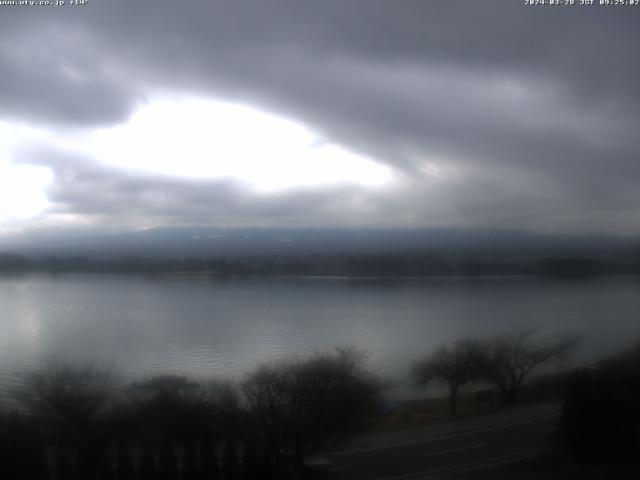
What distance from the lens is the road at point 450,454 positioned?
3752 millimetres

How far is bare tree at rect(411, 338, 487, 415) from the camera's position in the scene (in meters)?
4.31

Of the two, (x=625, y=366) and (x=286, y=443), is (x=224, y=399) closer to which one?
(x=286, y=443)

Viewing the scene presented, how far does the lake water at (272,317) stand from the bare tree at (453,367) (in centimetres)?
11

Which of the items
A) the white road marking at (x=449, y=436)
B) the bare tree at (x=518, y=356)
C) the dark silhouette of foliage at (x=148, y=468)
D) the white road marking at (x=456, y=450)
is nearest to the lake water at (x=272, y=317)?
the bare tree at (x=518, y=356)

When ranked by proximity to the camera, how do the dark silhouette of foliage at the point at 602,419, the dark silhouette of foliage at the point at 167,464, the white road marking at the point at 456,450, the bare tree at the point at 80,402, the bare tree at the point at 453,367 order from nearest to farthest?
the dark silhouette of foliage at the point at 167,464 < the bare tree at the point at 80,402 < the white road marking at the point at 456,450 < the dark silhouette of foliage at the point at 602,419 < the bare tree at the point at 453,367

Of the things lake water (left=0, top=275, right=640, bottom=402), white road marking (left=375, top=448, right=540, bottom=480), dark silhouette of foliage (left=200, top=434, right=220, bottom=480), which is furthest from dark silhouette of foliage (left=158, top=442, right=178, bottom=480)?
white road marking (left=375, top=448, right=540, bottom=480)

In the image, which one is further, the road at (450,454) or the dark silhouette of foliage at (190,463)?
the road at (450,454)

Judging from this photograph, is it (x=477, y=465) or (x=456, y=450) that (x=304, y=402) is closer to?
(x=456, y=450)

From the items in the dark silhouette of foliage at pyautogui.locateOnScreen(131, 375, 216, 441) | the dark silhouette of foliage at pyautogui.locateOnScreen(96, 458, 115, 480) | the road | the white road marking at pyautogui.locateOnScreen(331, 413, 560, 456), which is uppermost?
the dark silhouette of foliage at pyautogui.locateOnScreen(131, 375, 216, 441)

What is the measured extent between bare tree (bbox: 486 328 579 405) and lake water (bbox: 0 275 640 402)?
104mm

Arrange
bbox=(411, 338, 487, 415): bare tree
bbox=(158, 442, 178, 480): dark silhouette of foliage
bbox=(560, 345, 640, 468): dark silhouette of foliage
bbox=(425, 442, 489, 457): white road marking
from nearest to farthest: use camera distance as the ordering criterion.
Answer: bbox=(158, 442, 178, 480): dark silhouette of foliage → bbox=(425, 442, 489, 457): white road marking → bbox=(560, 345, 640, 468): dark silhouette of foliage → bbox=(411, 338, 487, 415): bare tree

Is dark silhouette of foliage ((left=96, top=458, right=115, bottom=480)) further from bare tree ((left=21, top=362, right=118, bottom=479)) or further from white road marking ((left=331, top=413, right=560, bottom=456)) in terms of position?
white road marking ((left=331, top=413, right=560, bottom=456))

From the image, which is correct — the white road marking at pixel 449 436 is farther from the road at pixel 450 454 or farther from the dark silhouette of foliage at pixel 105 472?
the dark silhouette of foliage at pixel 105 472

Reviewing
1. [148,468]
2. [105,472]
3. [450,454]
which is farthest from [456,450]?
[105,472]
